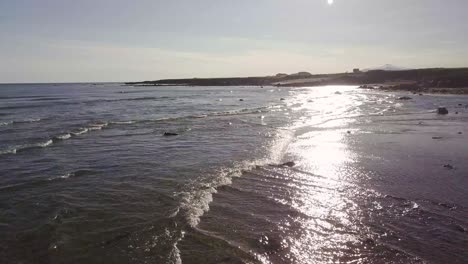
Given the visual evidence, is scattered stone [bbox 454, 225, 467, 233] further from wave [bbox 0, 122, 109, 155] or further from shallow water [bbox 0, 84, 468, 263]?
wave [bbox 0, 122, 109, 155]

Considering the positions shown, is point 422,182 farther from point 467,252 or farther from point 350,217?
point 467,252

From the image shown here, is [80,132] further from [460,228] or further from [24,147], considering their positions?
[460,228]

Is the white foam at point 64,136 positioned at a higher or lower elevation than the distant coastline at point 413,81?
lower

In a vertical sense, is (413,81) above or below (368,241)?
above

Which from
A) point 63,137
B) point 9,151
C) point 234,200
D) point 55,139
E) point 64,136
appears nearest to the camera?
point 234,200

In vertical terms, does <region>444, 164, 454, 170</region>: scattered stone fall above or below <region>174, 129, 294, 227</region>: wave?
below

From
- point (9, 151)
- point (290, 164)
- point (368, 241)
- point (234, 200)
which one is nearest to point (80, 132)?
point (9, 151)

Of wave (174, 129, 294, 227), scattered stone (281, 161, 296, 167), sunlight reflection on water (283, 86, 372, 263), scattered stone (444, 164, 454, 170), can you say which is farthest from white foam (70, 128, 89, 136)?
scattered stone (444, 164, 454, 170)

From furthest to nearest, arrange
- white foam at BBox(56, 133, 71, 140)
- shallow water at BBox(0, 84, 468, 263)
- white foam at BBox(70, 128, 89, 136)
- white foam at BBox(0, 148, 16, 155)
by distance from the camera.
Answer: white foam at BBox(70, 128, 89, 136), white foam at BBox(56, 133, 71, 140), white foam at BBox(0, 148, 16, 155), shallow water at BBox(0, 84, 468, 263)

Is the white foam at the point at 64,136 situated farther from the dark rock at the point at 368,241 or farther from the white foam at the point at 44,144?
the dark rock at the point at 368,241

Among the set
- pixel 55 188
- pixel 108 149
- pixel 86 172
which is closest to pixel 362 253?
pixel 55 188

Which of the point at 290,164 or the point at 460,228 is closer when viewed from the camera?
the point at 460,228

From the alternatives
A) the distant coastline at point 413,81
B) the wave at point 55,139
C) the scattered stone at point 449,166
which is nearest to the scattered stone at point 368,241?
the scattered stone at point 449,166

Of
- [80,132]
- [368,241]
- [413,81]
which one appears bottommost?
[368,241]
